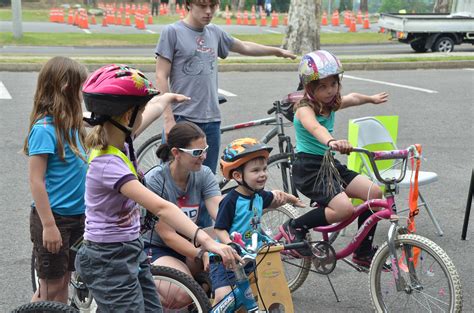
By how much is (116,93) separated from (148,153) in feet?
15.4

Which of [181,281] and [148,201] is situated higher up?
[148,201]

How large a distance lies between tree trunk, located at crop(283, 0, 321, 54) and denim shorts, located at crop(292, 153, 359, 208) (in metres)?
17.1

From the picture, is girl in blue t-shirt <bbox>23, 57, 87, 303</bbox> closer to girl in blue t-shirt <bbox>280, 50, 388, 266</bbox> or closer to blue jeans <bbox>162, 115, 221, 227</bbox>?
girl in blue t-shirt <bbox>280, 50, 388, 266</bbox>

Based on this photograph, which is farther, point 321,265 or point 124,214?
point 321,265

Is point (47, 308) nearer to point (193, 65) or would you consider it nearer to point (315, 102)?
point (315, 102)

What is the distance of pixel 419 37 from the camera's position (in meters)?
24.7

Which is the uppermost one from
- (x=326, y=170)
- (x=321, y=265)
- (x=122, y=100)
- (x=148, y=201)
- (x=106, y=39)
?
(x=122, y=100)

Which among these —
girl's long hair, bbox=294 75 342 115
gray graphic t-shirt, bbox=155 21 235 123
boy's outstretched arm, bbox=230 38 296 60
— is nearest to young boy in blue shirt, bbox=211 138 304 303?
girl's long hair, bbox=294 75 342 115

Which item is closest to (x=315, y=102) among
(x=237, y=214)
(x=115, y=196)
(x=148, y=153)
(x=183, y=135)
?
(x=183, y=135)

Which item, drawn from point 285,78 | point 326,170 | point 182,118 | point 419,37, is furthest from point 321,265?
point 419,37

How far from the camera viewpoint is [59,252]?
14.2ft

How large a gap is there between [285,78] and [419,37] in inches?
355

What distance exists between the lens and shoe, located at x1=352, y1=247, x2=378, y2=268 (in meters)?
5.34

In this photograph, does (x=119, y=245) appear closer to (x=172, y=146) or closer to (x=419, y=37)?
(x=172, y=146)
